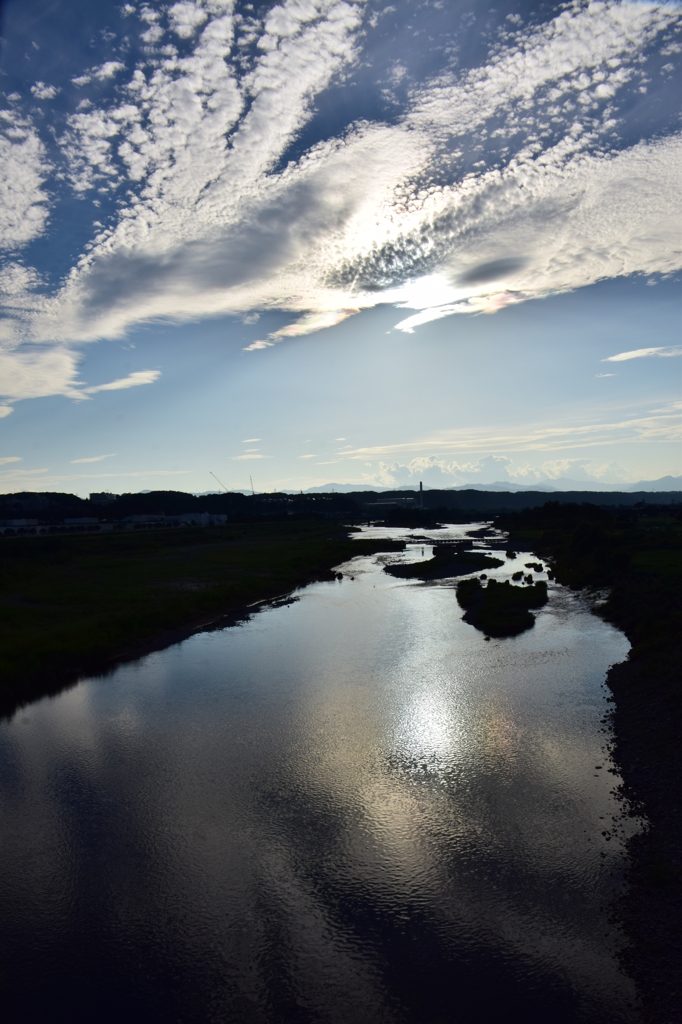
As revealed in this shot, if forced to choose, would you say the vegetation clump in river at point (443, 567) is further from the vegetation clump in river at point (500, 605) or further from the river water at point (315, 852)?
the river water at point (315, 852)

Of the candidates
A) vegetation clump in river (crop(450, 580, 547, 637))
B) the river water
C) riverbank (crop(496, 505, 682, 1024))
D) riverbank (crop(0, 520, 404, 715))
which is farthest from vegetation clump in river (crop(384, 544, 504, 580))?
the river water

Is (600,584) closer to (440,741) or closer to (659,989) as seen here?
(440,741)

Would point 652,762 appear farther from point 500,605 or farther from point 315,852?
point 500,605

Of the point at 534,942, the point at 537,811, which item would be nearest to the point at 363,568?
the point at 537,811

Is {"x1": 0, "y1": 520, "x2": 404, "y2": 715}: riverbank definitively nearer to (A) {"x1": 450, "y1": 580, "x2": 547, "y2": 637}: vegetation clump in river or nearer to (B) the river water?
(B) the river water

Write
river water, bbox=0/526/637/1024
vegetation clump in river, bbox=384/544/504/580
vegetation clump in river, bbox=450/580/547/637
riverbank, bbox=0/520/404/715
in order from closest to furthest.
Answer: river water, bbox=0/526/637/1024 → riverbank, bbox=0/520/404/715 → vegetation clump in river, bbox=450/580/547/637 → vegetation clump in river, bbox=384/544/504/580

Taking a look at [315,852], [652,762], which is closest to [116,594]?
[315,852]
